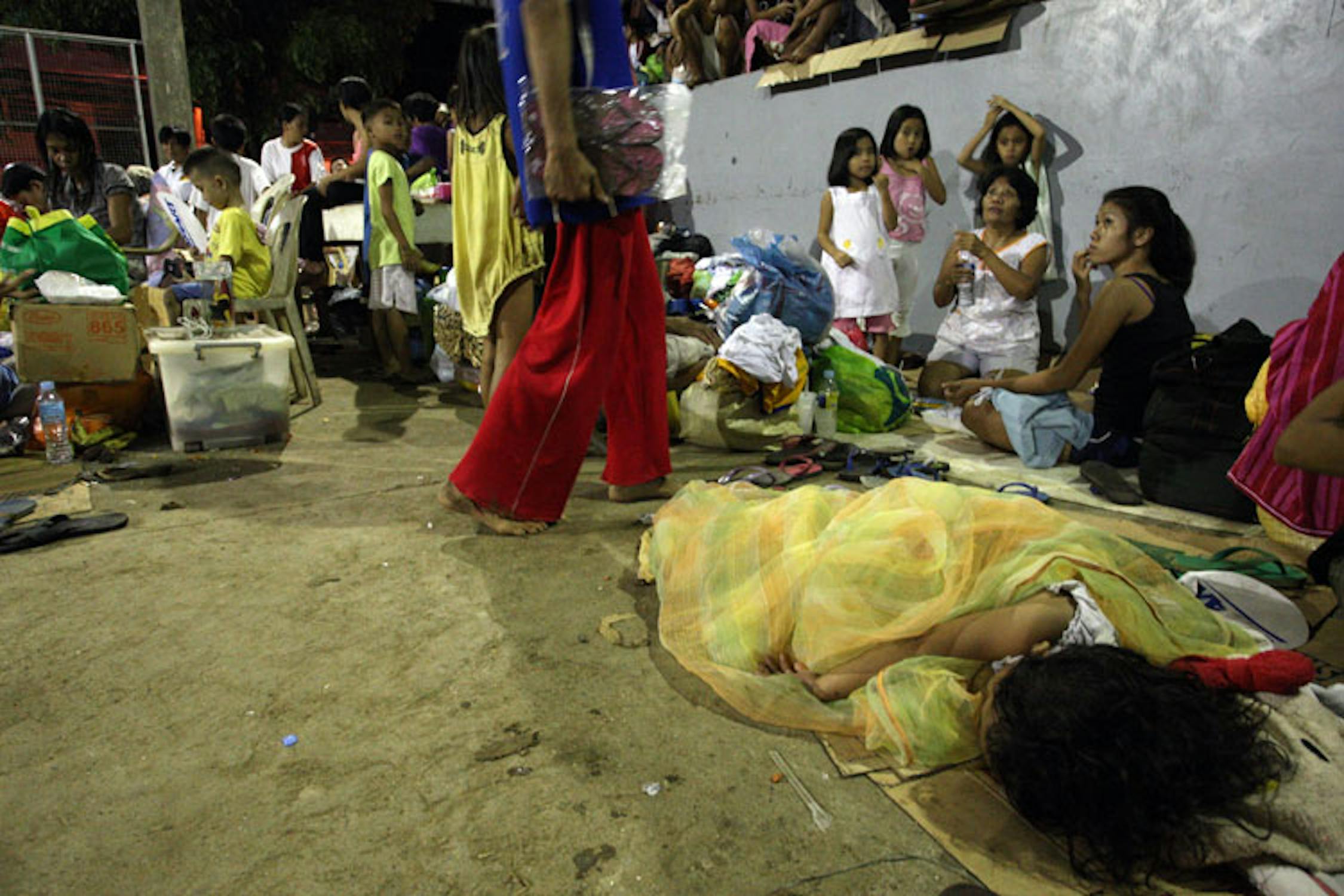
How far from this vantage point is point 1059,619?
67.1 inches

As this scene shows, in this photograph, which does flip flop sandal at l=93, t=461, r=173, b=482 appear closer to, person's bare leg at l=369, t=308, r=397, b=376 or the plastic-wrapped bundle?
the plastic-wrapped bundle

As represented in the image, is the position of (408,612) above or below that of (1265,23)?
below

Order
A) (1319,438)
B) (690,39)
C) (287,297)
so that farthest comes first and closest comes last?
(690,39) → (287,297) → (1319,438)

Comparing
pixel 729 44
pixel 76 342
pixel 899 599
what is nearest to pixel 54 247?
pixel 76 342

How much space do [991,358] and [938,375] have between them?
34cm

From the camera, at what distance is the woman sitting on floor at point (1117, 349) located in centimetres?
355

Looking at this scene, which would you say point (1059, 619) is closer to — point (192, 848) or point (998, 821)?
point (998, 821)

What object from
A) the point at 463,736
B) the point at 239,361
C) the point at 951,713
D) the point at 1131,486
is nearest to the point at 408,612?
the point at 463,736

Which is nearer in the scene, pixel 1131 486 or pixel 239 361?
pixel 1131 486

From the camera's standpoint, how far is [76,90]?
10094mm

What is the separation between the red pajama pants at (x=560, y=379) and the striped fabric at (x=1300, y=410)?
1998 mm

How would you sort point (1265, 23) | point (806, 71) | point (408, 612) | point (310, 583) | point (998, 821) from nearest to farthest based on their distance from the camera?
1. point (998, 821)
2. point (408, 612)
3. point (310, 583)
4. point (1265, 23)
5. point (806, 71)

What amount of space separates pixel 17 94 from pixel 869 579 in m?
12.1

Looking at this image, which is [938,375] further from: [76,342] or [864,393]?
[76,342]
